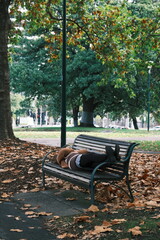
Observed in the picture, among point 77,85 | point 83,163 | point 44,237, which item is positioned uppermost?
point 77,85

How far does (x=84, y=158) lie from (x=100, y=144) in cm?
65

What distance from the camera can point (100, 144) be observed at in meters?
6.71

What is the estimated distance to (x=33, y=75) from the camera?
37.4m

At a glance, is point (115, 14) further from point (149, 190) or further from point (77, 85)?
point (77, 85)

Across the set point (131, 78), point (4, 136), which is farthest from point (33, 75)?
point (4, 136)

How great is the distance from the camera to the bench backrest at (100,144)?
235 inches

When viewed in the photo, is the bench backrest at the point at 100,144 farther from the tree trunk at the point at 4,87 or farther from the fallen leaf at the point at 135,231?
the tree trunk at the point at 4,87

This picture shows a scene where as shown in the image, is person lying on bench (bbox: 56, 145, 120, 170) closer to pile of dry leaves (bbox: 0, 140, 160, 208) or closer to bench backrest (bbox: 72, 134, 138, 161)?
bench backrest (bbox: 72, 134, 138, 161)

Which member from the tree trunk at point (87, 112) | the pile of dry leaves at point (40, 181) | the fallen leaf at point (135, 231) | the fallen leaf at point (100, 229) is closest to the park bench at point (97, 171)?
the pile of dry leaves at point (40, 181)

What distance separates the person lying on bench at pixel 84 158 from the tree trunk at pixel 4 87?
7091 millimetres

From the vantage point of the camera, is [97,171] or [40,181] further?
[40,181]

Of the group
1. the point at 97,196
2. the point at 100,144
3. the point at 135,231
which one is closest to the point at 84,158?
the point at 100,144

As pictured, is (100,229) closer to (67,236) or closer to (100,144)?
(67,236)

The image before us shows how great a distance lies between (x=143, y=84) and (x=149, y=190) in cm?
3397
